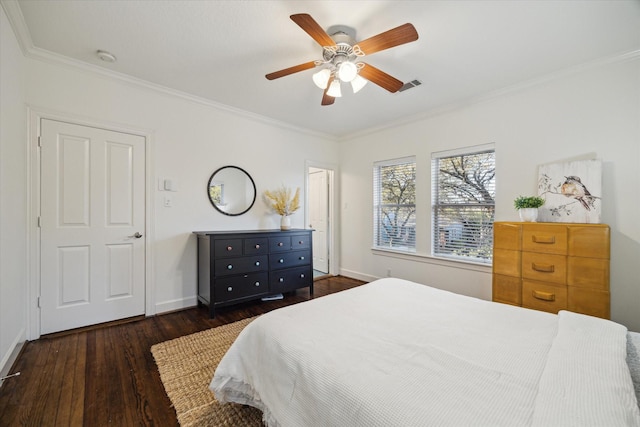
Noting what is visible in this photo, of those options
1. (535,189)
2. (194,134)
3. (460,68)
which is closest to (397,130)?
(460,68)

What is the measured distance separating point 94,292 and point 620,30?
516 centimetres

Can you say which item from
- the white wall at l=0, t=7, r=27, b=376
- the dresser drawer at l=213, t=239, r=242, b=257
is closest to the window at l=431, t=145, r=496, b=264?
the dresser drawer at l=213, t=239, r=242, b=257

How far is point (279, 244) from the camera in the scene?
346 centimetres

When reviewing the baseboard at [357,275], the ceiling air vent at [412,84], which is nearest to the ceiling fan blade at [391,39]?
the ceiling air vent at [412,84]

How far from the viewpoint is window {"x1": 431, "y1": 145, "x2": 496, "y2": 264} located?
3156 millimetres

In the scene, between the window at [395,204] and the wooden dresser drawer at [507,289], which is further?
the window at [395,204]

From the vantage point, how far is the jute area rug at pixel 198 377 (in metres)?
1.49

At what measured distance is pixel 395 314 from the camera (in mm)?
1517

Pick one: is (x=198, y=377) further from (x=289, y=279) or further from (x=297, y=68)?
(x=297, y=68)

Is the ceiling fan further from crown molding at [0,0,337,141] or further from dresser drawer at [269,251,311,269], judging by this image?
dresser drawer at [269,251,311,269]

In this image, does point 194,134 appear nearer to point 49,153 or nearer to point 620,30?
point 49,153

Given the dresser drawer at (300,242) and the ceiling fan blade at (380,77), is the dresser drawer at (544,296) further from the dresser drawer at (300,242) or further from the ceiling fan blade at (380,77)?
the dresser drawer at (300,242)

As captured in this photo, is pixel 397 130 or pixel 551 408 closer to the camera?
pixel 551 408

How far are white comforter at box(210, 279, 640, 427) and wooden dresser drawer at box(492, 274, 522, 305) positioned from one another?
3.88 ft
